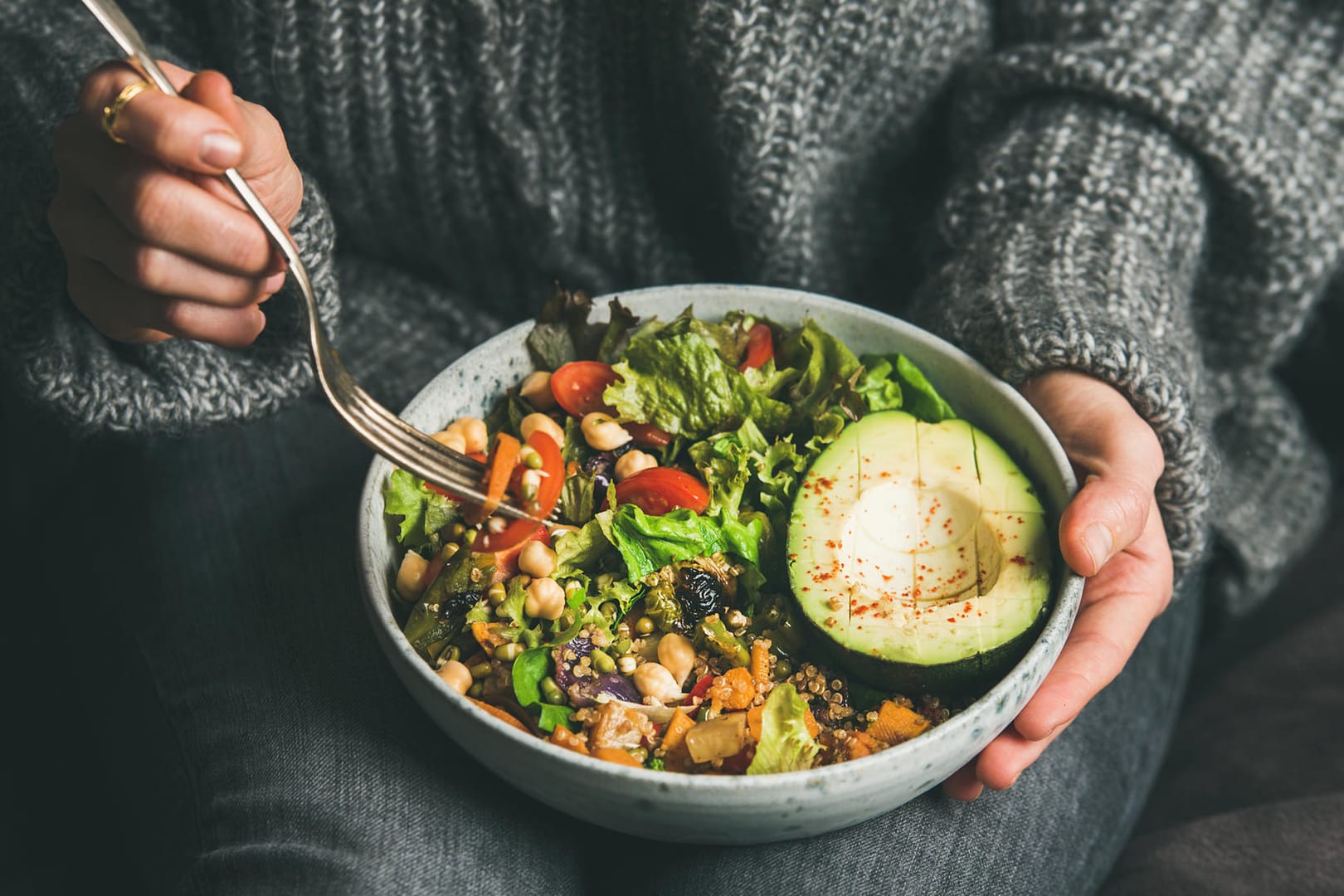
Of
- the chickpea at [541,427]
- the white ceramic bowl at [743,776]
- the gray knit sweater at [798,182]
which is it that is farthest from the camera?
the gray knit sweater at [798,182]

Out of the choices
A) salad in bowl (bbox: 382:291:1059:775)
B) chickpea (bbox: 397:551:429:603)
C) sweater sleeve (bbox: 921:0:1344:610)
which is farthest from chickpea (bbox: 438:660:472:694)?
sweater sleeve (bbox: 921:0:1344:610)

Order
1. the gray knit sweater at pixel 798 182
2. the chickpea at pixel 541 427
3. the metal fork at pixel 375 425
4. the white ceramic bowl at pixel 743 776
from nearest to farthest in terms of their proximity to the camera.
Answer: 1. the white ceramic bowl at pixel 743 776
2. the metal fork at pixel 375 425
3. the chickpea at pixel 541 427
4. the gray knit sweater at pixel 798 182

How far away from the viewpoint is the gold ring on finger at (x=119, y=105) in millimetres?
967

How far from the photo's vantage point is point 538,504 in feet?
3.79

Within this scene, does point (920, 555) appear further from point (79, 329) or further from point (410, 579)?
point (79, 329)

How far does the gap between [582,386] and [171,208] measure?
486 millimetres

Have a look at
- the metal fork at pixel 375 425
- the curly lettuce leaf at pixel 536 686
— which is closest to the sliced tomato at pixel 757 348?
the metal fork at pixel 375 425

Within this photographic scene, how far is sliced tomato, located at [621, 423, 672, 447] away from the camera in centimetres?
128

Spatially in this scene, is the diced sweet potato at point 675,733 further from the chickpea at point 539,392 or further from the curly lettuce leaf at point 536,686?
the chickpea at point 539,392

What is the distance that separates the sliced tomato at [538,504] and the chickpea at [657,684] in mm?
194

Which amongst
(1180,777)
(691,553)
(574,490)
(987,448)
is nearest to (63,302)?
(574,490)

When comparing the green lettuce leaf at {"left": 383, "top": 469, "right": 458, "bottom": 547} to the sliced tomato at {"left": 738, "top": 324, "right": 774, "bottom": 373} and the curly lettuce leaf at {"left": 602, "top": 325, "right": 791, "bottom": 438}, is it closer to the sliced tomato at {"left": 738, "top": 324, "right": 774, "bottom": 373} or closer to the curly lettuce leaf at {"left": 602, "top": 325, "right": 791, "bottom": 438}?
the curly lettuce leaf at {"left": 602, "top": 325, "right": 791, "bottom": 438}

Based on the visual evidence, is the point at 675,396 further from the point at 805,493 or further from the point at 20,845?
the point at 20,845

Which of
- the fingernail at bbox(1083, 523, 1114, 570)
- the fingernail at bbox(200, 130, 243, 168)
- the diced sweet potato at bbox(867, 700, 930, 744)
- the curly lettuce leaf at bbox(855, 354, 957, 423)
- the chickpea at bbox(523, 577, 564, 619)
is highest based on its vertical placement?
the fingernail at bbox(200, 130, 243, 168)
